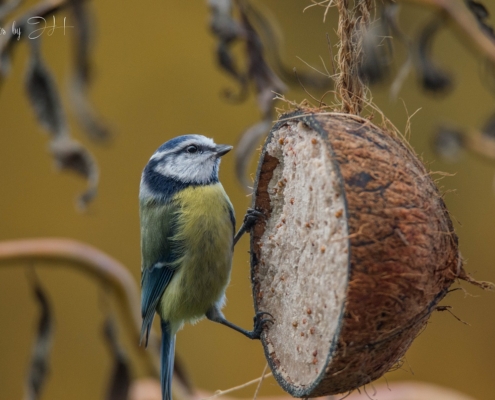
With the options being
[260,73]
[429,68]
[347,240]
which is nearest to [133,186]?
[260,73]

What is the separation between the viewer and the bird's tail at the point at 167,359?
6.05ft

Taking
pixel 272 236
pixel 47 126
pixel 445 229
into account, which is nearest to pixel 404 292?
pixel 445 229

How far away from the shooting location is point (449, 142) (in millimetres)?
2277

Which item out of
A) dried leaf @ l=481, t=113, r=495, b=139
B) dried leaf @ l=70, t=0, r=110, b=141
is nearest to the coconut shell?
dried leaf @ l=481, t=113, r=495, b=139

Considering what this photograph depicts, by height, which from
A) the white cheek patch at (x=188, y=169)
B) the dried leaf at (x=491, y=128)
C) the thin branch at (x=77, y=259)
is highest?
the dried leaf at (x=491, y=128)

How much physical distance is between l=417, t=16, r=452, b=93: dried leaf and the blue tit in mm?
710

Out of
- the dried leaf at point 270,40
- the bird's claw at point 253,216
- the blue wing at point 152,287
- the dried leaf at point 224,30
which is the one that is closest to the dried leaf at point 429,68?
the dried leaf at point 270,40

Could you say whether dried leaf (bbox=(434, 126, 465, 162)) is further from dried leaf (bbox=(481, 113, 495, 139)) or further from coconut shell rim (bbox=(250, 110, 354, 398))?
coconut shell rim (bbox=(250, 110, 354, 398))

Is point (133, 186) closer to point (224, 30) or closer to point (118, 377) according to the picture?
point (118, 377)

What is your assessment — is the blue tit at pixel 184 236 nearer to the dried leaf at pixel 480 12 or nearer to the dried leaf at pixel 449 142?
the dried leaf at pixel 480 12

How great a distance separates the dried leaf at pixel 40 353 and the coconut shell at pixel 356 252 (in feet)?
3.28

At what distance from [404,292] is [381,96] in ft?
8.50

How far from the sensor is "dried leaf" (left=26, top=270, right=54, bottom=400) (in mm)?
2113

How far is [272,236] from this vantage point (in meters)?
1.53
